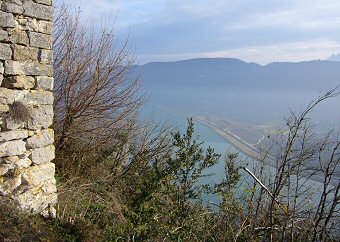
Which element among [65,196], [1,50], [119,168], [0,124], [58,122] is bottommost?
[119,168]

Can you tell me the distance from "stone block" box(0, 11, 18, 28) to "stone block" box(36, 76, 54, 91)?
678mm

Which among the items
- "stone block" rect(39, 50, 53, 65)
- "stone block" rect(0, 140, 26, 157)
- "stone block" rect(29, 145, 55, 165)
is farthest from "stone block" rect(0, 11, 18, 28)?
"stone block" rect(29, 145, 55, 165)

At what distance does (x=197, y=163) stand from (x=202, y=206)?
0.80m

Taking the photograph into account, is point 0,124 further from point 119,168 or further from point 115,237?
point 119,168

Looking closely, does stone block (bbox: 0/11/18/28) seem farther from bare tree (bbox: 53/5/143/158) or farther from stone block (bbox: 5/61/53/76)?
bare tree (bbox: 53/5/143/158)

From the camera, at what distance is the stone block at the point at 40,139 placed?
14.3 feet

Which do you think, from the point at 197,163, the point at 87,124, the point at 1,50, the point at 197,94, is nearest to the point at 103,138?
the point at 87,124

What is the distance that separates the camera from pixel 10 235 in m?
3.80

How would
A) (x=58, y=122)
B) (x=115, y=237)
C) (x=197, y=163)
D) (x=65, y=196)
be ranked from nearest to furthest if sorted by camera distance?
(x=115, y=237)
(x=65, y=196)
(x=197, y=163)
(x=58, y=122)

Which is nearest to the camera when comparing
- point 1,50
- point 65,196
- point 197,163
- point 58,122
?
point 1,50

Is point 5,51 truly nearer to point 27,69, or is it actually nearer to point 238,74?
point 27,69

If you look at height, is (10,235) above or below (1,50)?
below

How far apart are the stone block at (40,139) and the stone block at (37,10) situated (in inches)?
54.3

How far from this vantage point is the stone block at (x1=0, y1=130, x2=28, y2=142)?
13.4ft
